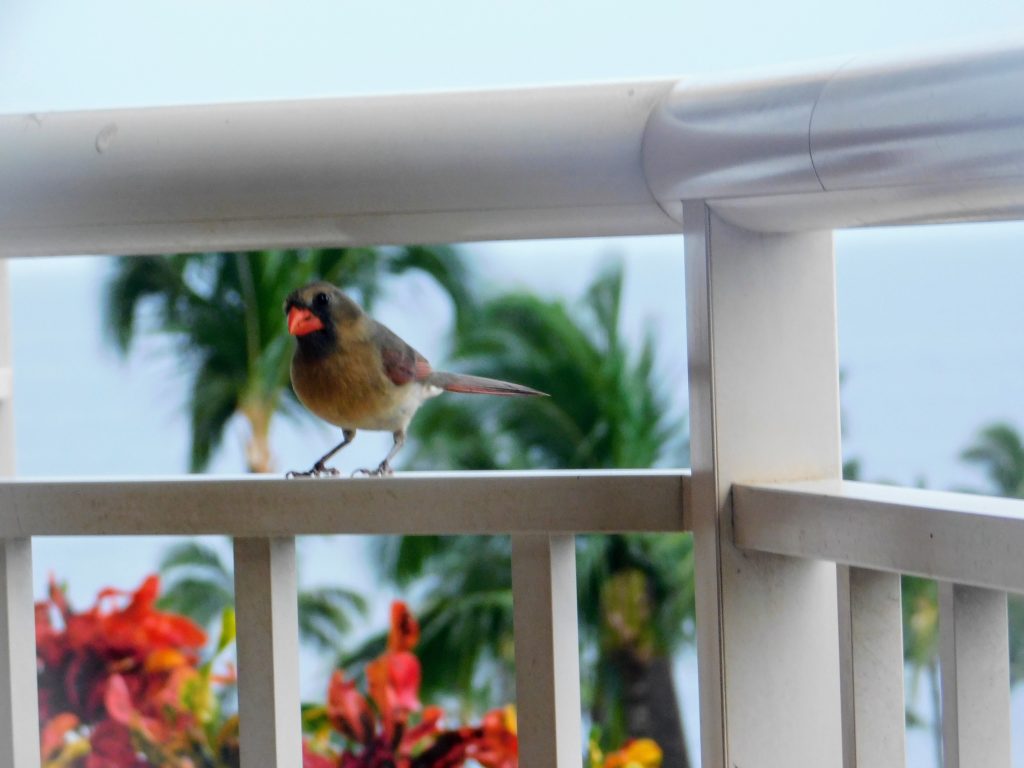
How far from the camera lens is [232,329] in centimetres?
952

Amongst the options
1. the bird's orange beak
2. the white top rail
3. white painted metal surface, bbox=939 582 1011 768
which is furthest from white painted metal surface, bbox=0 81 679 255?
white painted metal surface, bbox=939 582 1011 768

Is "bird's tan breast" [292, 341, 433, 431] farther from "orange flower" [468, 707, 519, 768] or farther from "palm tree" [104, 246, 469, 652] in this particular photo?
"palm tree" [104, 246, 469, 652]

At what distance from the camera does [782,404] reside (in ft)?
1.98

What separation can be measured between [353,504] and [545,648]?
0.42 feet

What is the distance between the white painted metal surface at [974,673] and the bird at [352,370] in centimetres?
34

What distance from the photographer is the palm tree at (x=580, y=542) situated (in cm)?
909

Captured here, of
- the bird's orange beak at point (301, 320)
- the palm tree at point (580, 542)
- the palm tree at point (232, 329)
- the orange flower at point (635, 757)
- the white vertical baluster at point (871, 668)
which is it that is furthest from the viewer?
the palm tree at point (232, 329)

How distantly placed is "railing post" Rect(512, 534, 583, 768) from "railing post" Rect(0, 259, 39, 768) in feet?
0.96

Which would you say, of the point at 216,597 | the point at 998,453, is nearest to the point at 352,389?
the point at 216,597

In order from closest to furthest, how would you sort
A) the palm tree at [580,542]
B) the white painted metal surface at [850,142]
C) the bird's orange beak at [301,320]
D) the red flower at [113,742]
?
the white painted metal surface at [850,142], the bird's orange beak at [301,320], the red flower at [113,742], the palm tree at [580,542]

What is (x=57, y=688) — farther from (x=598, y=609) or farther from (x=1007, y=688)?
(x=598, y=609)

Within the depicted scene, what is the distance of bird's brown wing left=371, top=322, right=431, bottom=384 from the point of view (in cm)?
84

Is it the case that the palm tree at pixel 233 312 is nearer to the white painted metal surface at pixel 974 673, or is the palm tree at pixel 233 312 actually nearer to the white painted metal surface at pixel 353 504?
the white painted metal surface at pixel 353 504

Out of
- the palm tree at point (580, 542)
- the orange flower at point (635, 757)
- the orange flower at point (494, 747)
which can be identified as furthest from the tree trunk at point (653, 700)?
the orange flower at point (494, 747)
